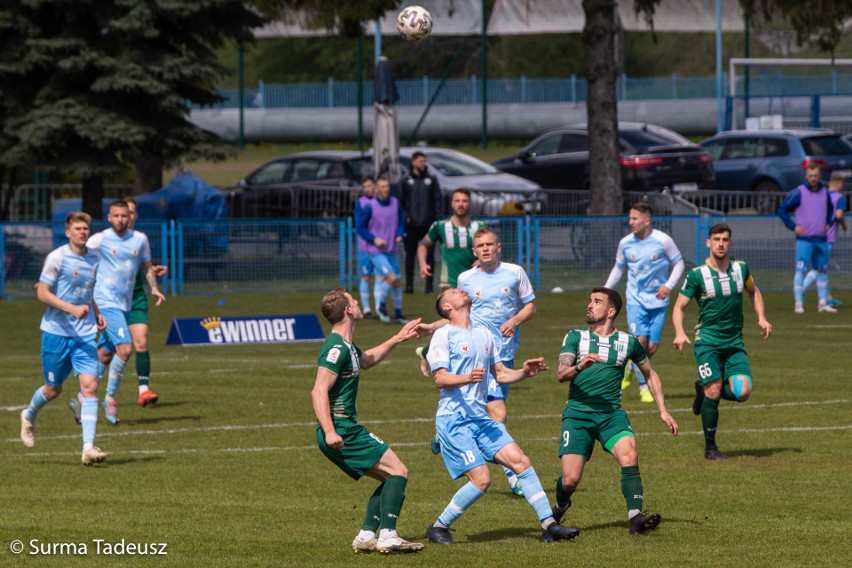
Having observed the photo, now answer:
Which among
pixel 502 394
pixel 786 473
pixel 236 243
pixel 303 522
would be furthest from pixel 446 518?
pixel 236 243

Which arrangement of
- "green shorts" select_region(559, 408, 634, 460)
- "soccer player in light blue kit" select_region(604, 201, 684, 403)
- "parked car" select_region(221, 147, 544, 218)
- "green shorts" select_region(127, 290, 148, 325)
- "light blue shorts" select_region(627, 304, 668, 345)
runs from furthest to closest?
1. "parked car" select_region(221, 147, 544, 218)
2. "green shorts" select_region(127, 290, 148, 325)
3. "light blue shorts" select_region(627, 304, 668, 345)
4. "soccer player in light blue kit" select_region(604, 201, 684, 403)
5. "green shorts" select_region(559, 408, 634, 460)

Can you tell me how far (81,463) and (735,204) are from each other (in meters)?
21.0

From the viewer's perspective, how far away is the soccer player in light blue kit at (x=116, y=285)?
50.3 feet

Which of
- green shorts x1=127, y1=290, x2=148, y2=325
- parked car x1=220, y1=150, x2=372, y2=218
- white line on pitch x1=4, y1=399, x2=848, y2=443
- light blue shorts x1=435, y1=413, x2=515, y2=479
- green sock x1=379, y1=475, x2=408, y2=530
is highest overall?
parked car x1=220, y1=150, x2=372, y2=218

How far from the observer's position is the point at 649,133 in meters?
37.2

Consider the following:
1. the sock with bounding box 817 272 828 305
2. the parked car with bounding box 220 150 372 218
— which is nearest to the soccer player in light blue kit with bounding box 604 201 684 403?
the sock with bounding box 817 272 828 305

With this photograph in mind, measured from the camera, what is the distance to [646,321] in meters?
15.9

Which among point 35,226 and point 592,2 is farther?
point 592,2

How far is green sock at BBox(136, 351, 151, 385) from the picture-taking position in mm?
16328

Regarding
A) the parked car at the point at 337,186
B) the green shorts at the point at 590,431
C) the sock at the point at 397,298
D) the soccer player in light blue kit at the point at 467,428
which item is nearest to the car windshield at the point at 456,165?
the parked car at the point at 337,186

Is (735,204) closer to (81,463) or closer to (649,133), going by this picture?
(649,133)

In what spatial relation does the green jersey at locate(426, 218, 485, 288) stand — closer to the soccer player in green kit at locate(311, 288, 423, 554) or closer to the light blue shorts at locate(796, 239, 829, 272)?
the soccer player in green kit at locate(311, 288, 423, 554)

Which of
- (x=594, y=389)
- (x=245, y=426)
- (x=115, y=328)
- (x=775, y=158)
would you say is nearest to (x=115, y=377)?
(x=115, y=328)

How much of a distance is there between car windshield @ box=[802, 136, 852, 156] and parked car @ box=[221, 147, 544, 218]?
6.59 m
